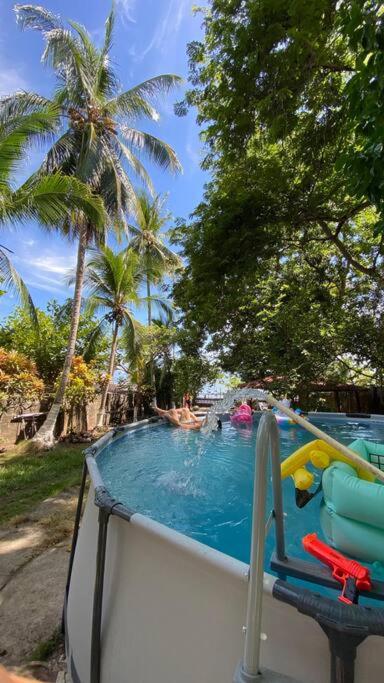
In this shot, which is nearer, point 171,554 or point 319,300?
point 171,554

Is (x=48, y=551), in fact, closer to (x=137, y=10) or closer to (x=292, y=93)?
(x=292, y=93)

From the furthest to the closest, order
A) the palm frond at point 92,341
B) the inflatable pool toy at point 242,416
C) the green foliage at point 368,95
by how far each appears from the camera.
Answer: the palm frond at point 92,341 → the inflatable pool toy at point 242,416 → the green foliage at point 368,95

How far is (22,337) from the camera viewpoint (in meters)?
14.0

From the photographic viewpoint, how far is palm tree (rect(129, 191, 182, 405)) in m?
18.3

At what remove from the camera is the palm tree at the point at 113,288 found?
15.7 m

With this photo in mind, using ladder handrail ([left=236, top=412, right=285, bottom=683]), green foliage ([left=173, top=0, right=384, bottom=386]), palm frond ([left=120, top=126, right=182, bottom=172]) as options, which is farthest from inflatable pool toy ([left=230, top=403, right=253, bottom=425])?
Result: palm frond ([left=120, top=126, right=182, bottom=172])

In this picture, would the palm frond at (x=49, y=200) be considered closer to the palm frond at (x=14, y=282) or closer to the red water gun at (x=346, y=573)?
the palm frond at (x=14, y=282)

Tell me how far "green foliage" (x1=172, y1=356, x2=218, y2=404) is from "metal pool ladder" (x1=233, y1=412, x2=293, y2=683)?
12.2 metres

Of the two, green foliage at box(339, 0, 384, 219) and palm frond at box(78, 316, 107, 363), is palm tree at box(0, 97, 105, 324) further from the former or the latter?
palm frond at box(78, 316, 107, 363)

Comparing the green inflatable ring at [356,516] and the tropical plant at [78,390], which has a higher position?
the tropical plant at [78,390]

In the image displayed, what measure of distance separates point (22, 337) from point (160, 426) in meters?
7.59

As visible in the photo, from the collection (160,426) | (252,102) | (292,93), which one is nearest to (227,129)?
(252,102)

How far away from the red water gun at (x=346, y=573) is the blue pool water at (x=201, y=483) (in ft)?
1.54

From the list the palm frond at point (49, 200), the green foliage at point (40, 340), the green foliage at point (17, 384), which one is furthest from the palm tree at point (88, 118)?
the green foliage at point (40, 340)
